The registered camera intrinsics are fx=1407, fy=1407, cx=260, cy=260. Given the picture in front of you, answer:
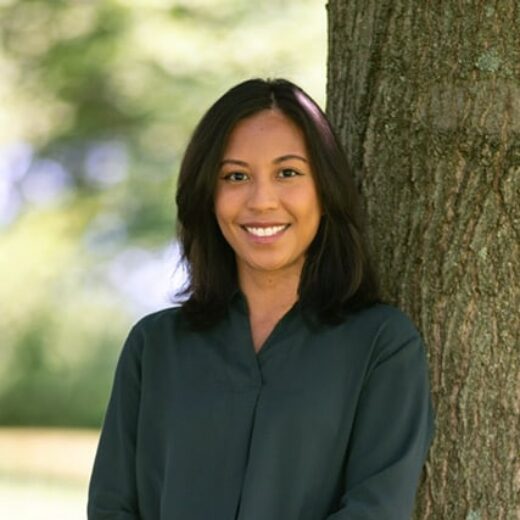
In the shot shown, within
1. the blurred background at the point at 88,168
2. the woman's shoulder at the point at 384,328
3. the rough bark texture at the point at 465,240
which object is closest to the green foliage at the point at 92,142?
the blurred background at the point at 88,168

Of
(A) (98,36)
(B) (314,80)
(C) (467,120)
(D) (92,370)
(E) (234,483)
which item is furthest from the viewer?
(D) (92,370)

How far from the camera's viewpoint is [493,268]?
109 inches

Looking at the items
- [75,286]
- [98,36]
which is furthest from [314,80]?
[75,286]

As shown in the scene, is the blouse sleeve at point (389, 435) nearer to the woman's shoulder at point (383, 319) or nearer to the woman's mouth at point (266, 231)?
the woman's shoulder at point (383, 319)

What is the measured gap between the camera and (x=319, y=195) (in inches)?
105

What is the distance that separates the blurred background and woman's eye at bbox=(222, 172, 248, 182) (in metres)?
8.48

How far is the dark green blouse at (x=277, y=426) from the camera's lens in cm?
256

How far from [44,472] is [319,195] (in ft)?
32.4

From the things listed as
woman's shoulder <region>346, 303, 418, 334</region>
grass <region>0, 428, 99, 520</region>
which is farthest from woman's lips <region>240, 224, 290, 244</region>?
grass <region>0, 428, 99, 520</region>

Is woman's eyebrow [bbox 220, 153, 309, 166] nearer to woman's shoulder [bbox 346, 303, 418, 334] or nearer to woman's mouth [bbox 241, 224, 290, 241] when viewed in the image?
woman's mouth [bbox 241, 224, 290, 241]

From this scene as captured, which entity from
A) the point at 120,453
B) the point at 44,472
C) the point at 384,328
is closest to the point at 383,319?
the point at 384,328

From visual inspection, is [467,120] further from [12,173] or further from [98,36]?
[12,173]

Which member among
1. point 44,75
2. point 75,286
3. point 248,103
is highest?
point 44,75

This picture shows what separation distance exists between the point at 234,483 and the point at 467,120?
0.84m
